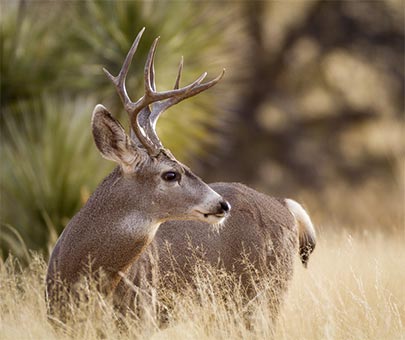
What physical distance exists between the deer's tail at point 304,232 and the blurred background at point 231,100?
2955 millimetres

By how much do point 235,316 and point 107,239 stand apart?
757mm

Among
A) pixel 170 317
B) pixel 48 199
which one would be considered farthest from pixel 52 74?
pixel 170 317

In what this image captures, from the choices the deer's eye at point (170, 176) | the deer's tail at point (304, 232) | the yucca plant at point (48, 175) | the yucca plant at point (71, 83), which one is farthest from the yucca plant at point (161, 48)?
the deer's eye at point (170, 176)

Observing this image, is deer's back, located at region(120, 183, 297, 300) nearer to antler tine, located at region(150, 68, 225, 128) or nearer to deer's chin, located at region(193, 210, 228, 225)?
deer's chin, located at region(193, 210, 228, 225)

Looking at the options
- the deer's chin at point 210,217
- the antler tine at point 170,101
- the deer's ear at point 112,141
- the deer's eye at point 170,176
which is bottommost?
the deer's chin at point 210,217

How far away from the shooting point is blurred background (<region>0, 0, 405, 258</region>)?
10125 millimetres

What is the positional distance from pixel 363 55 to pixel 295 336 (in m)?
16.8

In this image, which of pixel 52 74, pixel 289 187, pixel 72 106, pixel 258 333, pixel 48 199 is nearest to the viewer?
pixel 258 333

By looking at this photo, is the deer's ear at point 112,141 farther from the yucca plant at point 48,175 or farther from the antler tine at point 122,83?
the yucca plant at point 48,175

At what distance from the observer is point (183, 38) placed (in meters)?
12.3

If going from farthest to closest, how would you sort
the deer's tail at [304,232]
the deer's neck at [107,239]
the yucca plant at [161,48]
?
the yucca plant at [161,48] < the deer's tail at [304,232] < the deer's neck at [107,239]

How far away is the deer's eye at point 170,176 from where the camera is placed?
602cm

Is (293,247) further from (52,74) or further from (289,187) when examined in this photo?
(289,187)

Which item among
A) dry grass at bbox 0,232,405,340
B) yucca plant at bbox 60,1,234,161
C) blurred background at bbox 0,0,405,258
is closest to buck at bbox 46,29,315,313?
dry grass at bbox 0,232,405,340
